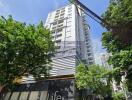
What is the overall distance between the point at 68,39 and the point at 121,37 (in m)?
32.7

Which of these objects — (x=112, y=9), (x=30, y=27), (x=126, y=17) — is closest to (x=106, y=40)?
(x=112, y=9)

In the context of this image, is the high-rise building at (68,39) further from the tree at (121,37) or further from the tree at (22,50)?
the tree at (22,50)


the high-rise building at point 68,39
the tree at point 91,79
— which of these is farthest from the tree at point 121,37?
the tree at point 91,79

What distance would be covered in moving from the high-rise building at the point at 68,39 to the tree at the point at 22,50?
151 inches

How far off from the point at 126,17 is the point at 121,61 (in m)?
3.02

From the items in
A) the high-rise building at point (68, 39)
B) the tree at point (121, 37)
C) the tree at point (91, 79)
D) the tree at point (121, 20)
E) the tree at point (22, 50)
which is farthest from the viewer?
the high-rise building at point (68, 39)

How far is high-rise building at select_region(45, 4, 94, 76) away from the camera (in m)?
29.4

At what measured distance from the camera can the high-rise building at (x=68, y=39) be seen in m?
29.4

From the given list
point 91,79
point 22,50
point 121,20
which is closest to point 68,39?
point 91,79

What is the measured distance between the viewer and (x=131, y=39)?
14461 mm

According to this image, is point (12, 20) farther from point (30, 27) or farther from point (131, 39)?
point (131, 39)

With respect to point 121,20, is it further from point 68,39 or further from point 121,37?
point 68,39

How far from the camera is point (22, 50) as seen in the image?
23.0m

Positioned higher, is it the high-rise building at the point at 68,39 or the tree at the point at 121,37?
the high-rise building at the point at 68,39
